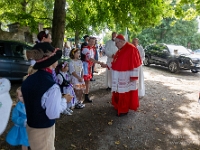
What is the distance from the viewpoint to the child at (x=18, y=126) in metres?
2.88

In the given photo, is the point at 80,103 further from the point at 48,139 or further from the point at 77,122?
the point at 48,139

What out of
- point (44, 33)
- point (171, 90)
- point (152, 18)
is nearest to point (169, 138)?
point (44, 33)

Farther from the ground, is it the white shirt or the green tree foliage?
the green tree foliage

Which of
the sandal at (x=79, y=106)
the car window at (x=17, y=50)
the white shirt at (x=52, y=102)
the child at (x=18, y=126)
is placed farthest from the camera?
the car window at (x=17, y=50)

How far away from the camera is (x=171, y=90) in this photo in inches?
324

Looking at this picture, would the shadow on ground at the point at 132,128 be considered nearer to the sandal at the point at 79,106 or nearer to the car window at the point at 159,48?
the sandal at the point at 79,106

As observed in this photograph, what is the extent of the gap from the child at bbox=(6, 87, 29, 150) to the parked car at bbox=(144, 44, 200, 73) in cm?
1163

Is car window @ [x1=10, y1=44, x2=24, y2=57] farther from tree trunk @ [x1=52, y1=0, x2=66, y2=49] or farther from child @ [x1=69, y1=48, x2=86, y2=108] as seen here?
child @ [x1=69, y1=48, x2=86, y2=108]

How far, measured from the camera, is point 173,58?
42.9 ft

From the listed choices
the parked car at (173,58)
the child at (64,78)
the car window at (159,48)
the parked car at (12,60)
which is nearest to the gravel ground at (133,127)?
the child at (64,78)

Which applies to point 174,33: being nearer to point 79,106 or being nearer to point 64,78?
point 79,106

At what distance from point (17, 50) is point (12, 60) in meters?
0.50

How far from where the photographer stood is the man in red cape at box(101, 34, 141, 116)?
4910mm

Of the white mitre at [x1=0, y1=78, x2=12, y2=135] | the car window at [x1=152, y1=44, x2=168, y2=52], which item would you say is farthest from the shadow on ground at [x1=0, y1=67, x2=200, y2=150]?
the car window at [x1=152, y1=44, x2=168, y2=52]
